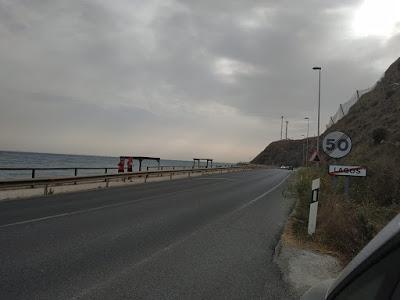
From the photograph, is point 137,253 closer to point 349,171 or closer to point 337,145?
point 349,171

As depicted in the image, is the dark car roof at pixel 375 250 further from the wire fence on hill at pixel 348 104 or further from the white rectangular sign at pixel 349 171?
the wire fence on hill at pixel 348 104

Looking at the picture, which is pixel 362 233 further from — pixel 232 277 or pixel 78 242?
pixel 78 242

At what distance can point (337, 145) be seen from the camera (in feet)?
40.0

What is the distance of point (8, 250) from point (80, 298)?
3.12 m

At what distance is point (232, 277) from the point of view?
691cm

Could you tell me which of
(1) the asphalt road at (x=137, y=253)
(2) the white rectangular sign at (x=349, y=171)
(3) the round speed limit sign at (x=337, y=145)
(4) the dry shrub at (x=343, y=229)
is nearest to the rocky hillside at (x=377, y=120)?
(3) the round speed limit sign at (x=337, y=145)

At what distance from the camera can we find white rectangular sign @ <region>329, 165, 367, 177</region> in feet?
37.5

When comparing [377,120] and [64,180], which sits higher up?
[377,120]

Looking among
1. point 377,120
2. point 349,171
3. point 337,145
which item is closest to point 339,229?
point 349,171

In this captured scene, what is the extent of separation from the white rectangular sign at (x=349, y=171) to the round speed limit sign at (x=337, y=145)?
0.39 m

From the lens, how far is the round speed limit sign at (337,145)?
12094mm

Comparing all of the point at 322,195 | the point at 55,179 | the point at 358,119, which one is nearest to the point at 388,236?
the point at 322,195

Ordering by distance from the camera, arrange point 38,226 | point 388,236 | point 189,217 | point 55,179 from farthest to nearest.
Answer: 1. point 55,179
2. point 189,217
3. point 38,226
4. point 388,236

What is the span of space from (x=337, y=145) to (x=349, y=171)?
899 mm
